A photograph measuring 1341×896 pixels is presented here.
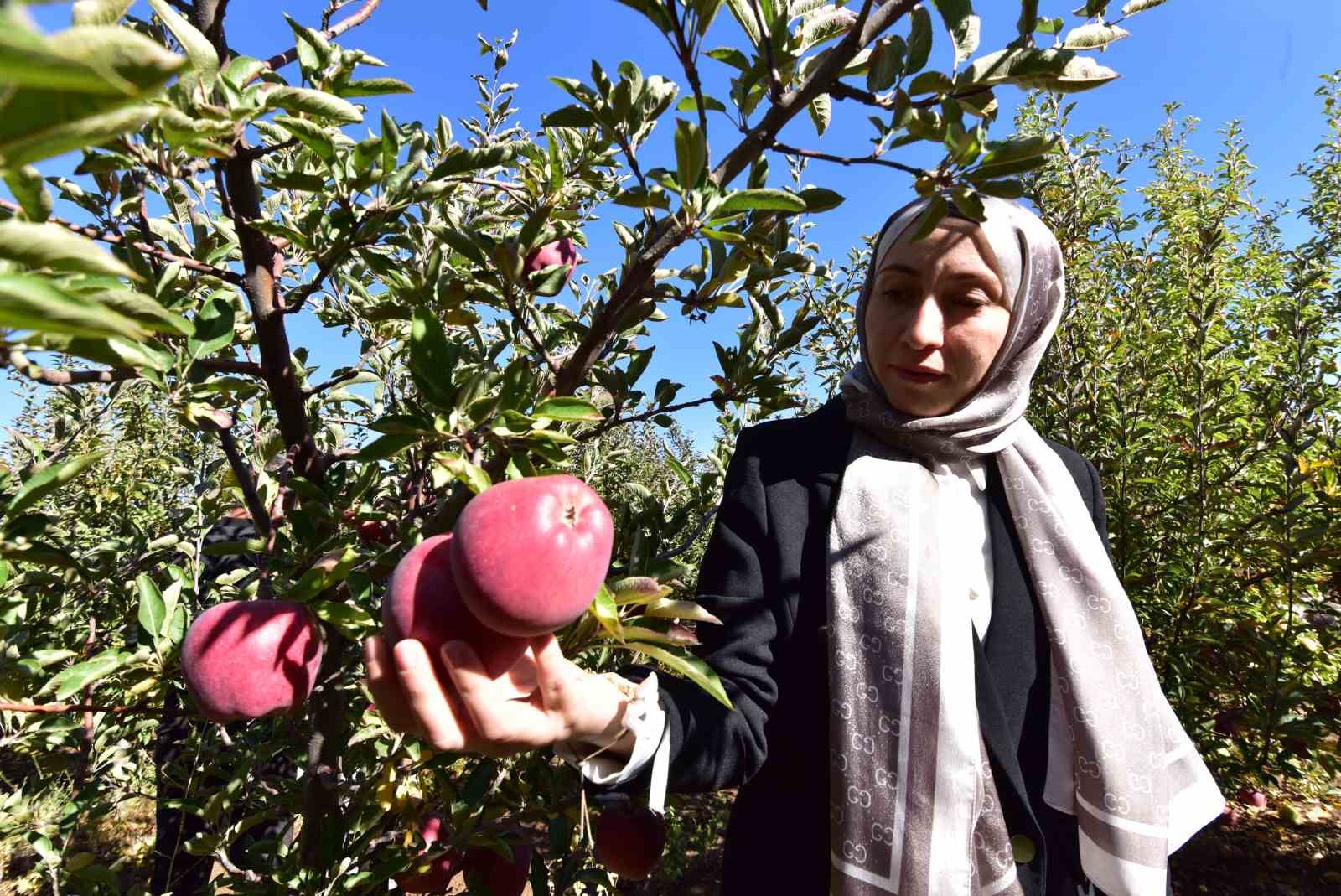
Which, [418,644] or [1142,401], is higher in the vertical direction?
[1142,401]

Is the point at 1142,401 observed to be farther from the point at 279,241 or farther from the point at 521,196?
the point at 279,241

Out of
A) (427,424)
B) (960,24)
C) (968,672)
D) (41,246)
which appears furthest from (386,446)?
(968,672)

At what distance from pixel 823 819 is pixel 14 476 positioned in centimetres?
168

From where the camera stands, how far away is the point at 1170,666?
106 inches

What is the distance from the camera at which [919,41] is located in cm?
92

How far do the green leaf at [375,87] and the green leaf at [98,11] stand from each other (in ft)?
1.48

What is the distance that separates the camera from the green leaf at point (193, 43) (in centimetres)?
77

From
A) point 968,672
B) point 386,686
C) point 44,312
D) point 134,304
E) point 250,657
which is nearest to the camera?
point 44,312

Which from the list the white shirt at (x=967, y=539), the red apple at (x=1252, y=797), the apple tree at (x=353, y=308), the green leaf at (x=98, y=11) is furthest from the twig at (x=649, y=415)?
the red apple at (x=1252, y=797)

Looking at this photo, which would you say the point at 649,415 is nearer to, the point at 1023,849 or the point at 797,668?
the point at 797,668

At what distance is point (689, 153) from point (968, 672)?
103cm

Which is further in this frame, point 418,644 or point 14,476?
point 14,476

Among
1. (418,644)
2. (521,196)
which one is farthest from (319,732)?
(521,196)

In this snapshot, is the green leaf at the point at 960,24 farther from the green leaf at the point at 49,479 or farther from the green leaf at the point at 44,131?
the green leaf at the point at 49,479
